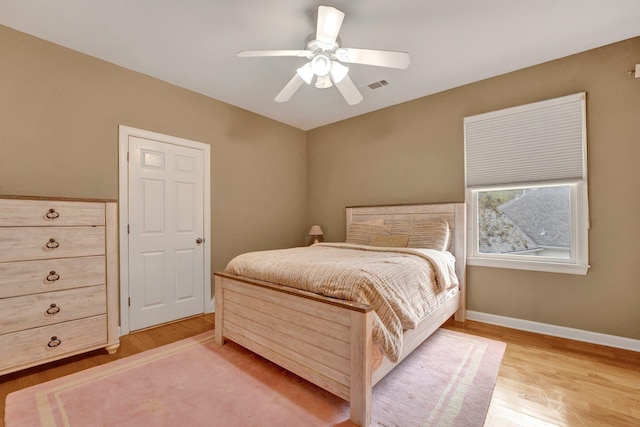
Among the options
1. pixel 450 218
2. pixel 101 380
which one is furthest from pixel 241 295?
pixel 450 218

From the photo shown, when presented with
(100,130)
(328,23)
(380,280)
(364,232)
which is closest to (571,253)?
(364,232)

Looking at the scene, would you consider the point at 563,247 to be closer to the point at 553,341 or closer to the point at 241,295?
the point at 553,341

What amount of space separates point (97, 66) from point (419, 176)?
3.58 metres

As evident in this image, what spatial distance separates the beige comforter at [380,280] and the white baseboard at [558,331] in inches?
36.6

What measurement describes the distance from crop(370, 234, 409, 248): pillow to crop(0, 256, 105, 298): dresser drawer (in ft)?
8.66

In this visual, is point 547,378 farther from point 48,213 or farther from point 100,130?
point 100,130

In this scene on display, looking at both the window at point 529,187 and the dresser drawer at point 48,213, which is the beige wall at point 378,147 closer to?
the window at point 529,187

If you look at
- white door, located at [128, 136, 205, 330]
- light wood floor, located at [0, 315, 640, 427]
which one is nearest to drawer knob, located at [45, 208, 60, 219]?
white door, located at [128, 136, 205, 330]

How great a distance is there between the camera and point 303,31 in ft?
7.47

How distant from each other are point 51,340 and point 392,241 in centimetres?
307

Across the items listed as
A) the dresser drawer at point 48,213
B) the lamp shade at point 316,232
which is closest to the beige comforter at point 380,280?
the dresser drawer at point 48,213

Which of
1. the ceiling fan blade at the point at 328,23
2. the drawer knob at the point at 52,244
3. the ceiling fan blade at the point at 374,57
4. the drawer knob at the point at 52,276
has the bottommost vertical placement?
the drawer knob at the point at 52,276

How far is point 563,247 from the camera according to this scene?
2697 mm

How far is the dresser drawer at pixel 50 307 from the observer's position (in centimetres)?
193
